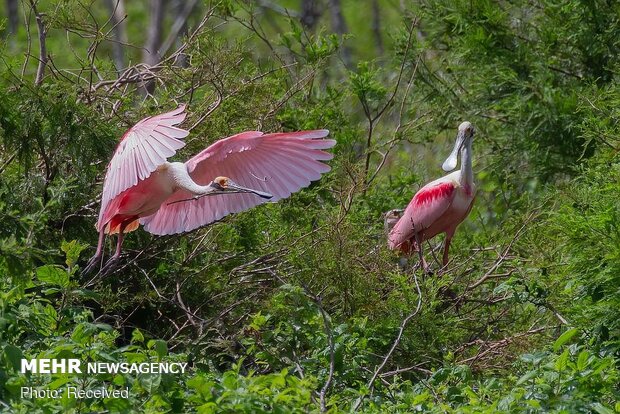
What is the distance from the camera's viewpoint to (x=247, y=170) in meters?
7.59

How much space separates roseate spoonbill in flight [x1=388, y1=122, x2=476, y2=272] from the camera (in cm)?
804

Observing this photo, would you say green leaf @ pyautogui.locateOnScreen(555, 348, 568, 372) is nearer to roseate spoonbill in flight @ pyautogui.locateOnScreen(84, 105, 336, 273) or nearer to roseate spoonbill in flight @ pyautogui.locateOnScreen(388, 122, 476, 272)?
roseate spoonbill in flight @ pyautogui.locateOnScreen(84, 105, 336, 273)

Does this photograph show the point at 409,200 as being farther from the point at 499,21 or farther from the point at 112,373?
the point at 112,373

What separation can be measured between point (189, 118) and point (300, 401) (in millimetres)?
2876

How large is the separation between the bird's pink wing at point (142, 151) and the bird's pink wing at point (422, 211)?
1872 millimetres

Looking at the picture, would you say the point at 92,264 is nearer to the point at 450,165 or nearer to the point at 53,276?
the point at 53,276

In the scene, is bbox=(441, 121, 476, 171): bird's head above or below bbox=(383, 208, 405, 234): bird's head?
above

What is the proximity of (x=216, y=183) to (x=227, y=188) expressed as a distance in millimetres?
66

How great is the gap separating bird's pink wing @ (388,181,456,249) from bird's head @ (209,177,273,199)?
1076 millimetres

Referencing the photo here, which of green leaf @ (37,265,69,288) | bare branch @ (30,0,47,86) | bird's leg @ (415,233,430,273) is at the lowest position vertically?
green leaf @ (37,265,69,288)

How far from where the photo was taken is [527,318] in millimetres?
7031

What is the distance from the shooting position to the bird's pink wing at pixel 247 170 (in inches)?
281

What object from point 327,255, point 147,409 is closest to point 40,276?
point 147,409

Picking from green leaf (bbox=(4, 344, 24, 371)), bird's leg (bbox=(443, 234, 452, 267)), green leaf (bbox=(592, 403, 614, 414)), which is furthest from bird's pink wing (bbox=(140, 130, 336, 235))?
green leaf (bbox=(592, 403, 614, 414))
